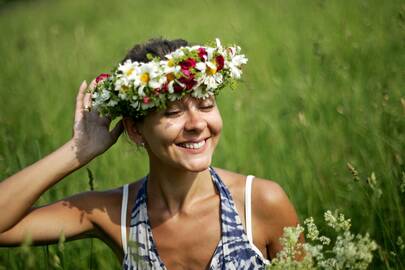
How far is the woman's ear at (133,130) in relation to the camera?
9.12 feet

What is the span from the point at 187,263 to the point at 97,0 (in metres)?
13.1

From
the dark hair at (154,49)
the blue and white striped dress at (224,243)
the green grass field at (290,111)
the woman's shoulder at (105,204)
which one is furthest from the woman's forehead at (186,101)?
the green grass field at (290,111)

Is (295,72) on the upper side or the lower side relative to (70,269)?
upper

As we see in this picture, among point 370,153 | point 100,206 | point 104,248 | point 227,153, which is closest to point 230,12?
point 227,153

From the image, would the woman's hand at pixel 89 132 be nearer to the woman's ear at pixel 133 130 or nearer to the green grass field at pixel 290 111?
the woman's ear at pixel 133 130

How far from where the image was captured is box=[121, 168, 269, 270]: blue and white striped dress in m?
2.70

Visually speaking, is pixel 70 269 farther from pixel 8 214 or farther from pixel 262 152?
pixel 262 152

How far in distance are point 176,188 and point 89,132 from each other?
546 mm

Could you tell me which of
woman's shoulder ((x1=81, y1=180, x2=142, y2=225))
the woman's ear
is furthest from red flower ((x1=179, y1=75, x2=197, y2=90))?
woman's shoulder ((x1=81, y1=180, x2=142, y2=225))

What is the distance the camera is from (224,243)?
2713 millimetres

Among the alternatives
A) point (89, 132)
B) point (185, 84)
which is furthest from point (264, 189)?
point (89, 132)

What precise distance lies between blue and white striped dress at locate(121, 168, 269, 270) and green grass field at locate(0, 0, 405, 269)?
41 centimetres

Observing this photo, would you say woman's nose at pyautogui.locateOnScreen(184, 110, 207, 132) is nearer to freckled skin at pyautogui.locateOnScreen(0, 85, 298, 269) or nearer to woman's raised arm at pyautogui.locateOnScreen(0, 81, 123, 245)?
freckled skin at pyautogui.locateOnScreen(0, 85, 298, 269)

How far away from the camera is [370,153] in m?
4.00
